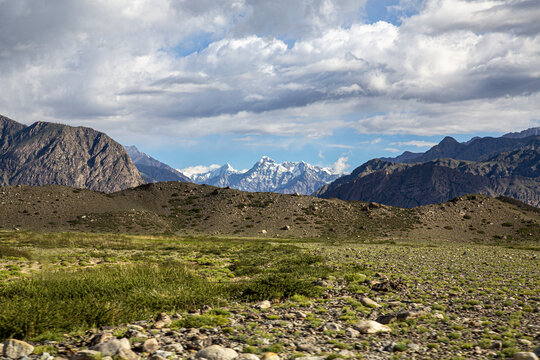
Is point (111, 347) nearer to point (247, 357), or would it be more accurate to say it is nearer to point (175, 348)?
point (175, 348)

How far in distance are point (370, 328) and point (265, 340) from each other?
12.4 feet

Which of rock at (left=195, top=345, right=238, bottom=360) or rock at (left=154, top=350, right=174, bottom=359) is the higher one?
rock at (left=195, top=345, right=238, bottom=360)

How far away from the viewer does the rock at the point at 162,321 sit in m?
11.1

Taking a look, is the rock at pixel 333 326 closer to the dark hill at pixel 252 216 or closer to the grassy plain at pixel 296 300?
the grassy plain at pixel 296 300

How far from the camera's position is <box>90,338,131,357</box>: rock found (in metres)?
8.40

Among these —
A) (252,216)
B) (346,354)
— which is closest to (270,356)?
(346,354)

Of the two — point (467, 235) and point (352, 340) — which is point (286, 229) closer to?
point (467, 235)

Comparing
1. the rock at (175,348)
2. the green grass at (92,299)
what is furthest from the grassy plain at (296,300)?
the rock at (175,348)

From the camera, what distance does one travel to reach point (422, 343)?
10.3 meters

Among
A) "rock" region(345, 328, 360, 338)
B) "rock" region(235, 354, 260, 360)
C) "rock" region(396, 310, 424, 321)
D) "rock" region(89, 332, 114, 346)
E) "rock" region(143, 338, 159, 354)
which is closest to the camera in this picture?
"rock" region(235, 354, 260, 360)

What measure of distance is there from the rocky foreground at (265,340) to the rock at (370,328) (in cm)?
3

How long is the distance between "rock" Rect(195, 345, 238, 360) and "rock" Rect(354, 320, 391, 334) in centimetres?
490

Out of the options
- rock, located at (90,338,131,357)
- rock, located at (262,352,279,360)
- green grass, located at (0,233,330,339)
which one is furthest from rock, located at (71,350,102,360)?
rock, located at (262,352,279,360)

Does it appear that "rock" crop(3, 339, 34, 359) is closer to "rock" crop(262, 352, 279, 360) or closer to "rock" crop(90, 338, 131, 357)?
"rock" crop(90, 338, 131, 357)
